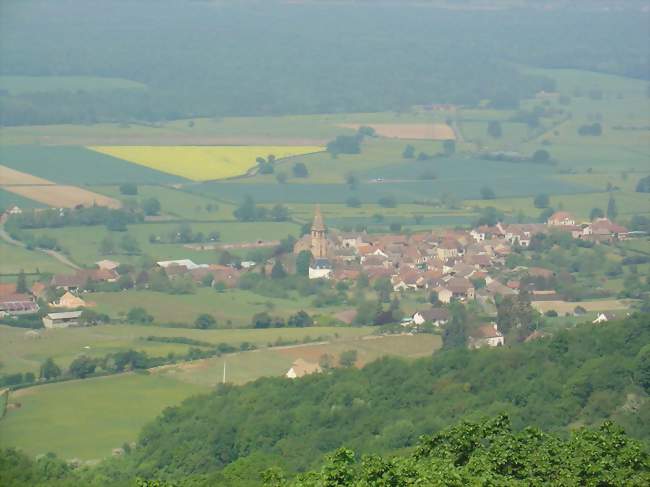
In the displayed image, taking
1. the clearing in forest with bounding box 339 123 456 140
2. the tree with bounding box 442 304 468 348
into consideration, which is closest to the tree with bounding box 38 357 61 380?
the tree with bounding box 442 304 468 348

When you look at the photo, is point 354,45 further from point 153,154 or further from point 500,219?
point 500,219

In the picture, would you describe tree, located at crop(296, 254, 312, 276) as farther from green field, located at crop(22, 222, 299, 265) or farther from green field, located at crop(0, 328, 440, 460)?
green field, located at crop(0, 328, 440, 460)

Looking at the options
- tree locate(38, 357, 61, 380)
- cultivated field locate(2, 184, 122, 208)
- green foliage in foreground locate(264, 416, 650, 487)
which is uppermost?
green foliage in foreground locate(264, 416, 650, 487)

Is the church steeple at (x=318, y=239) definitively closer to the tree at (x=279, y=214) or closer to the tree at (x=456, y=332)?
the tree at (x=279, y=214)

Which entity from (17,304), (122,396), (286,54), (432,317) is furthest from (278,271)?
(286,54)

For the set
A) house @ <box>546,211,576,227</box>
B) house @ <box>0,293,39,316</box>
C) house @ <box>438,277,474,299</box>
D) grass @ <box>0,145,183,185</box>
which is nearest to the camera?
house @ <box>0,293,39,316</box>

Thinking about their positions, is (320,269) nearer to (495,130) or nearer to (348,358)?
(348,358)
